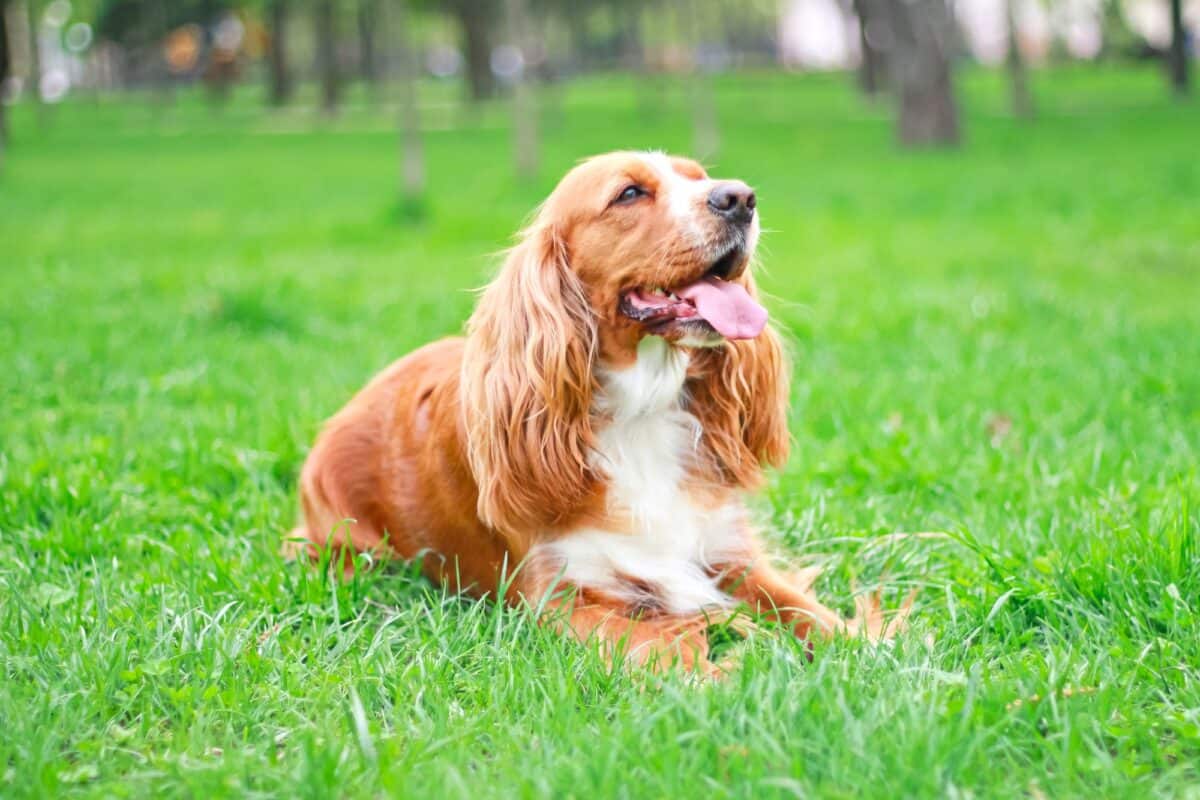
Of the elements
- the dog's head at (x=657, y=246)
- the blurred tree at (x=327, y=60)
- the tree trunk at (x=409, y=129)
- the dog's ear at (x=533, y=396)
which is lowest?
the dog's ear at (x=533, y=396)

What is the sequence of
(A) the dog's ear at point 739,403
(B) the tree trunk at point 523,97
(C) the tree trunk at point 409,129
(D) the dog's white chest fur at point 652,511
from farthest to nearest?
(B) the tree trunk at point 523,97 → (C) the tree trunk at point 409,129 → (A) the dog's ear at point 739,403 → (D) the dog's white chest fur at point 652,511

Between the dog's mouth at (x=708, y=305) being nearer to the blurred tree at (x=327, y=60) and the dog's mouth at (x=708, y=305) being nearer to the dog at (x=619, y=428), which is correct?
the dog at (x=619, y=428)

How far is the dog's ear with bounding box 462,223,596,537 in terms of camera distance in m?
3.30

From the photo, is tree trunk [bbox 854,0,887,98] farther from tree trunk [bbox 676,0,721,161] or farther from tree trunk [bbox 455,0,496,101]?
tree trunk [bbox 676,0,721,161]

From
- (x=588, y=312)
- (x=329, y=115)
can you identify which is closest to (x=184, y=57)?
(x=329, y=115)

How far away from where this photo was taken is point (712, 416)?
11.9 feet

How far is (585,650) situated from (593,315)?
3.16 ft

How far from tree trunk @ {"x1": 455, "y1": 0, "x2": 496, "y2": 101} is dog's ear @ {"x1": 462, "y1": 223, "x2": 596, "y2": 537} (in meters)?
35.4

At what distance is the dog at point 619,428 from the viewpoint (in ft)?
10.8

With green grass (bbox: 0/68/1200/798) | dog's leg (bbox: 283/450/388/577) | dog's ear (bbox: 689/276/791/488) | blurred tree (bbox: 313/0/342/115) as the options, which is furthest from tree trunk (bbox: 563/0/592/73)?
dog's ear (bbox: 689/276/791/488)

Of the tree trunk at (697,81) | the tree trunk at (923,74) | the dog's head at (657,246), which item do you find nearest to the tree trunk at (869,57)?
the tree trunk at (923,74)

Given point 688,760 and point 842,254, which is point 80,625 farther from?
point 842,254

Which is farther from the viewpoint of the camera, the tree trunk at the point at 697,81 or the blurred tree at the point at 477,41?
the blurred tree at the point at 477,41

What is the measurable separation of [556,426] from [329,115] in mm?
33158
